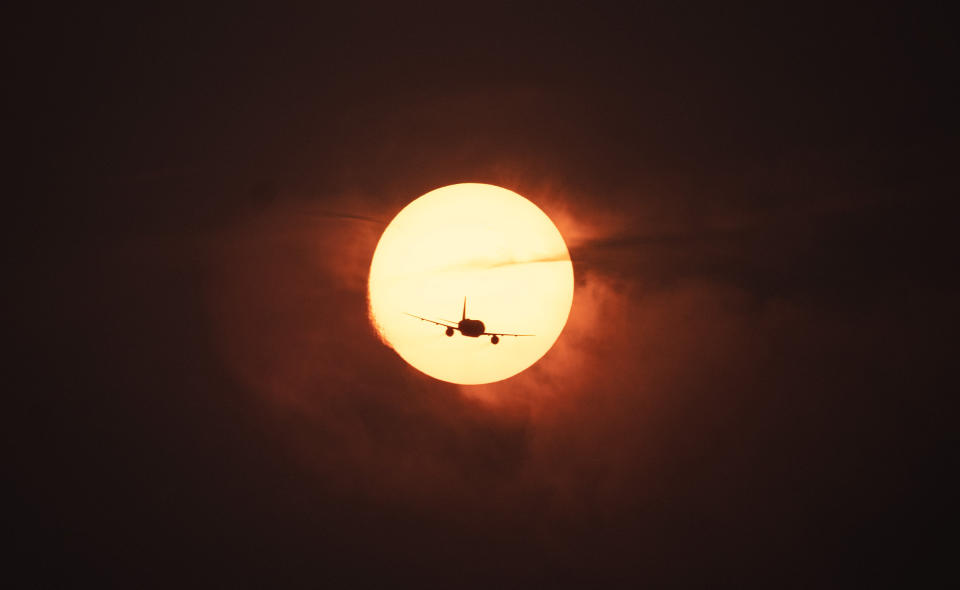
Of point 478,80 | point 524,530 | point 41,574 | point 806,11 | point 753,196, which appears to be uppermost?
point 806,11

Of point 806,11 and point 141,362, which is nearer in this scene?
point 806,11

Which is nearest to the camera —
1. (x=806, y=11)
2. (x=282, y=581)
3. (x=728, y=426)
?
(x=806, y=11)

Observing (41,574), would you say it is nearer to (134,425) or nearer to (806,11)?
(134,425)

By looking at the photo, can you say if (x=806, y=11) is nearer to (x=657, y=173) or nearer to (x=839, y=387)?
(x=657, y=173)

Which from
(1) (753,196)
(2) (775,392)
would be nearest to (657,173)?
(1) (753,196)

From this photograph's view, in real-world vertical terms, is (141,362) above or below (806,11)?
below

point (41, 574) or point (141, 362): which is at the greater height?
point (141, 362)

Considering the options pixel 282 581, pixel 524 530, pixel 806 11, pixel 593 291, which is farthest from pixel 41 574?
pixel 806 11

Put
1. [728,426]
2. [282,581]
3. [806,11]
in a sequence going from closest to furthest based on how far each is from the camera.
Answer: [806,11]
[728,426]
[282,581]

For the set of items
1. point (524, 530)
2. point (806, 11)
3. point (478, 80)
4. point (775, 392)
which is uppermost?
point (806, 11)
